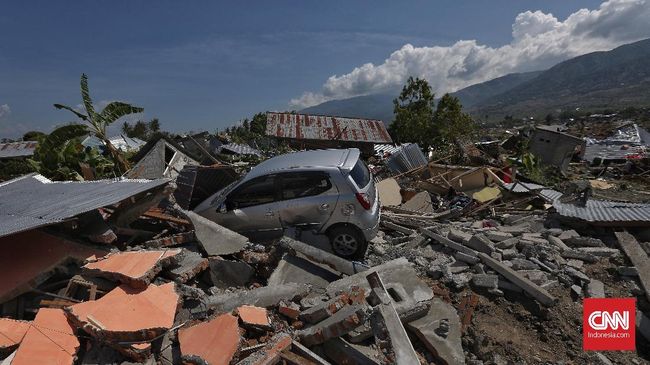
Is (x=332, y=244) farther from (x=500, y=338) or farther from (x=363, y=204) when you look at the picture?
(x=500, y=338)

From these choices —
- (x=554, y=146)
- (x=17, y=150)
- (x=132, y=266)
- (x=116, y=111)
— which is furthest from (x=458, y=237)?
(x=17, y=150)

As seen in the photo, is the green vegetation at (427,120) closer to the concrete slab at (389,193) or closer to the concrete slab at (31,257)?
the concrete slab at (389,193)

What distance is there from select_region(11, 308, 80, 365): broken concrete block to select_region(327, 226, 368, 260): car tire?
396cm

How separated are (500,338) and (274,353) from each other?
2.85m

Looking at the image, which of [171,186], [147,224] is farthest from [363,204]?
[147,224]

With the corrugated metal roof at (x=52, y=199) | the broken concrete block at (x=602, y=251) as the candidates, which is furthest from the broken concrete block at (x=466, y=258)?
the corrugated metal roof at (x=52, y=199)

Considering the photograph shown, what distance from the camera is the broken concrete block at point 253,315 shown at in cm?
407

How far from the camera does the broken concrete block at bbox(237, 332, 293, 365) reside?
3.52 meters

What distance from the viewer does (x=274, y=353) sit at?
363 cm

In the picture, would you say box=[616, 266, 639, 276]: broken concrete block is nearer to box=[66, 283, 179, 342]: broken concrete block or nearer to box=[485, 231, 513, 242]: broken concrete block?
box=[485, 231, 513, 242]: broken concrete block

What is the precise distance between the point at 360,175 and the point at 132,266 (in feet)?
12.9

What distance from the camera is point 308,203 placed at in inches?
253

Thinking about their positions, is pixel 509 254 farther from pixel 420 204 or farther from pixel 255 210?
pixel 255 210

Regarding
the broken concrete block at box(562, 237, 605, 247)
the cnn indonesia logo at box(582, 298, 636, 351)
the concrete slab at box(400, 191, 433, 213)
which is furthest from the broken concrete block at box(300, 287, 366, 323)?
the concrete slab at box(400, 191, 433, 213)
